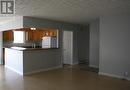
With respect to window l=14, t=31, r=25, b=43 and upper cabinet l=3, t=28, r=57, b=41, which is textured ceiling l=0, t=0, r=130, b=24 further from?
window l=14, t=31, r=25, b=43

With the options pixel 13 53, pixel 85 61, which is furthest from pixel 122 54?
pixel 13 53

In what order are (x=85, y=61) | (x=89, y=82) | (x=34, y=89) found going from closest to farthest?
(x=34, y=89)
(x=89, y=82)
(x=85, y=61)

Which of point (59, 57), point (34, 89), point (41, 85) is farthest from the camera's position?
point (59, 57)

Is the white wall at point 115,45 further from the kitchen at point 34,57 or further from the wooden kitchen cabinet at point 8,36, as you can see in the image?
the wooden kitchen cabinet at point 8,36

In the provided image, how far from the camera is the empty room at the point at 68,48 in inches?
170

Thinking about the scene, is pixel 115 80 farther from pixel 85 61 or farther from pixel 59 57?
pixel 85 61

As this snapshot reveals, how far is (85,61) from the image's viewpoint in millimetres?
9242

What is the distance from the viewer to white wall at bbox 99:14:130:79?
207 inches

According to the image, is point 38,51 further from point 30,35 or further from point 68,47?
point 30,35

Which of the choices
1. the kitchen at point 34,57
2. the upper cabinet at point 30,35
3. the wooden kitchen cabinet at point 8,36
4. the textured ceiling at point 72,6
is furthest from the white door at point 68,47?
the wooden kitchen cabinet at point 8,36

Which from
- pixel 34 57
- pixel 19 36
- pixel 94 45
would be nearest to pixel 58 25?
pixel 34 57

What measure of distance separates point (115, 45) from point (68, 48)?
→ 134 inches

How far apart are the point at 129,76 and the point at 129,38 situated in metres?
1.38

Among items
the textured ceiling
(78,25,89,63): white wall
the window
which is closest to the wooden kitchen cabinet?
the window
